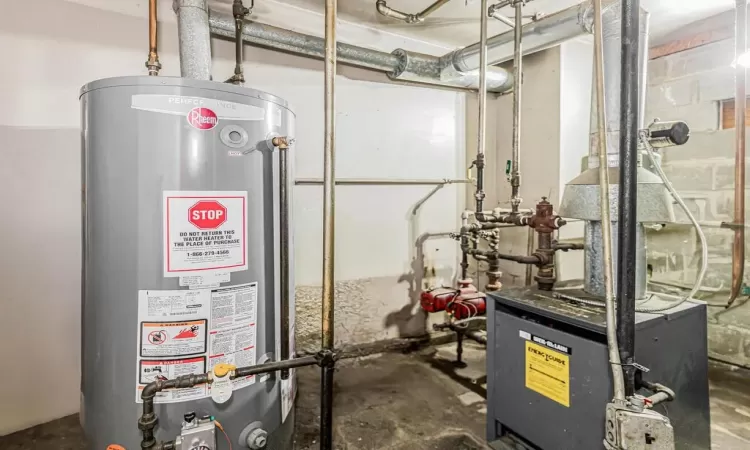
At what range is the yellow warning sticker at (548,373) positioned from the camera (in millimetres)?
1232

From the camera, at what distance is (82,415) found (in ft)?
3.96

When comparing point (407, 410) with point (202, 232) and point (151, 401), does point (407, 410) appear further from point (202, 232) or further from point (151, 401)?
point (202, 232)

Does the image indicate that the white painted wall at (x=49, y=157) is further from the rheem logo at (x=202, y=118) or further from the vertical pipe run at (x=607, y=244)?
the vertical pipe run at (x=607, y=244)

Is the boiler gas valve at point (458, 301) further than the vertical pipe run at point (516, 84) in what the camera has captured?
Yes

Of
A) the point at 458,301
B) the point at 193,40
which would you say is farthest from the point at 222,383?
the point at 458,301

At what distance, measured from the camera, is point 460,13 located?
2277 millimetres

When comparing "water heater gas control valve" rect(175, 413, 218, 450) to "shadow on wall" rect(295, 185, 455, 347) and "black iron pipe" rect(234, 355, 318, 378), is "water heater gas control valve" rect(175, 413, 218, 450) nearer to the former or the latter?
"black iron pipe" rect(234, 355, 318, 378)

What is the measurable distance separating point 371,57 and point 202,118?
143 centimetres

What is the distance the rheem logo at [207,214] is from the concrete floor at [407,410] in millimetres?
1039

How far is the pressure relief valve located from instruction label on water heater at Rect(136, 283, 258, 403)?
0.02m

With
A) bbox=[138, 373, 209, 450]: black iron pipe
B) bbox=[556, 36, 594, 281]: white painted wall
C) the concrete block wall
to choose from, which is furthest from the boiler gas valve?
bbox=[138, 373, 209, 450]: black iron pipe

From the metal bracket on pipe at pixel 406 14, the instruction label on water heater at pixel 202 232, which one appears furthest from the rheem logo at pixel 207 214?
the metal bracket on pipe at pixel 406 14

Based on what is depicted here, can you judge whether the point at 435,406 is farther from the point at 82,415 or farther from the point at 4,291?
the point at 4,291

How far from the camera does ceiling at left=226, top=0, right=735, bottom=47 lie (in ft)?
6.88
